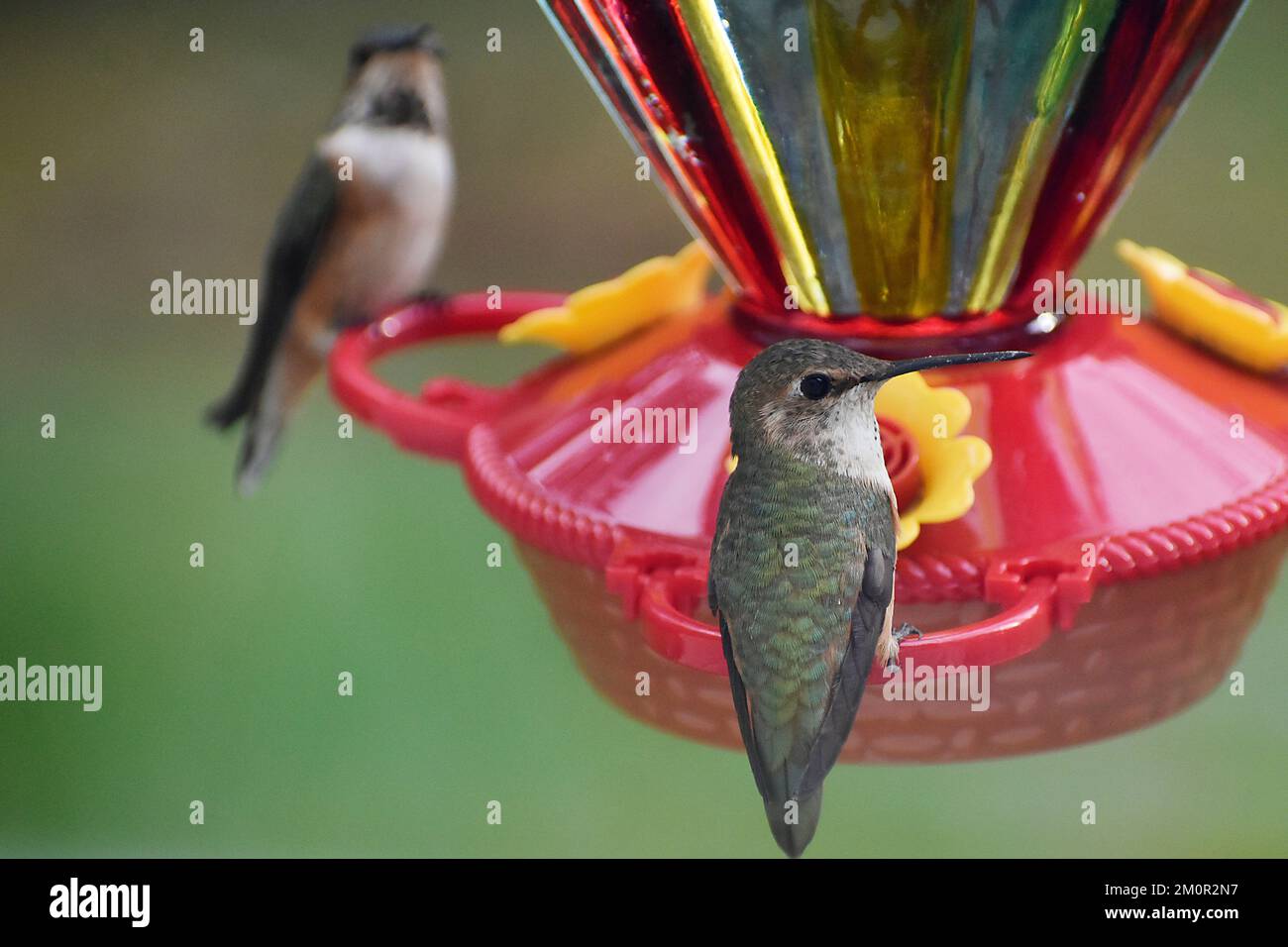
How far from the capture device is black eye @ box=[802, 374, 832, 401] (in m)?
1.13

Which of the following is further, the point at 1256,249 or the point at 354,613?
the point at 354,613

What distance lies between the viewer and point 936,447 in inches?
49.9

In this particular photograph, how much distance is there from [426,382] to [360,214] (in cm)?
74

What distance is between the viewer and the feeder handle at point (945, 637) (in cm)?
109

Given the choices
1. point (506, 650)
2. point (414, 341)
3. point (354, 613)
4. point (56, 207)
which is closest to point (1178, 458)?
point (414, 341)

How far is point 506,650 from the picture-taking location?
159 inches


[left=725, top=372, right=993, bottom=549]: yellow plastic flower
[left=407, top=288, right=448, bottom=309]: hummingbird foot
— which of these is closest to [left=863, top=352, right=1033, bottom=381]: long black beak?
[left=725, top=372, right=993, bottom=549]: yellow plastic flower

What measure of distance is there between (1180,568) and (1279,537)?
193 mm

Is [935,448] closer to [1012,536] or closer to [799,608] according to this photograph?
[1012,536]

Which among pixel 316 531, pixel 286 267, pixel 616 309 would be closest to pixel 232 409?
pixel 286 267

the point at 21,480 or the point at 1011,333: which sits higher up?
the point at 1011,333

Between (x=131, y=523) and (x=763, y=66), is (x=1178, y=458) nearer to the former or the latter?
(x=763, y=66)

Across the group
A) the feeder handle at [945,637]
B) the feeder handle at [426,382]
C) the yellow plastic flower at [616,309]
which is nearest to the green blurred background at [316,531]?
the feeder handle at [426,382]

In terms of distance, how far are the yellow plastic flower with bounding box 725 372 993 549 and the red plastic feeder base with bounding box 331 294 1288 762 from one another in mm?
31
